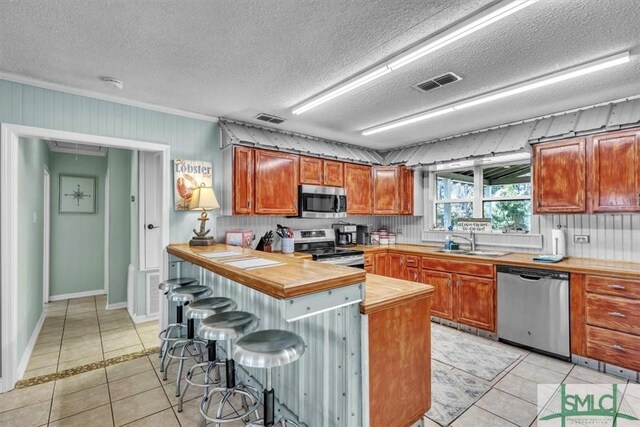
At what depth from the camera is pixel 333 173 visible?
475 cm

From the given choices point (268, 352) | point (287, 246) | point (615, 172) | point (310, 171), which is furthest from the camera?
point (310, 171)

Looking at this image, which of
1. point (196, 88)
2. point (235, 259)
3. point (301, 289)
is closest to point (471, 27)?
point (301, 289)

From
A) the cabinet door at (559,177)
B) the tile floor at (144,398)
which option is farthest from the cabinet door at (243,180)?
the cabinet door at (559,177)

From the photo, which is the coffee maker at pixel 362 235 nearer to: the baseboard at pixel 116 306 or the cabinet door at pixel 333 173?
the cabinet door at pixel 333 173

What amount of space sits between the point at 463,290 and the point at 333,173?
238cm

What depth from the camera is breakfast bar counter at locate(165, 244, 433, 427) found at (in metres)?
1.58

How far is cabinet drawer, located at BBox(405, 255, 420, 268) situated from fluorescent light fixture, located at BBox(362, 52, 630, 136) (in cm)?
186

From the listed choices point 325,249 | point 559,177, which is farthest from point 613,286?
point 325,249

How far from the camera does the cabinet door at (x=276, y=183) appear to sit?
3.91m

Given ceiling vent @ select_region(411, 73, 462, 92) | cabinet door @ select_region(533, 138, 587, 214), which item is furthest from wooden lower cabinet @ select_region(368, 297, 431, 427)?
cabinet door @ select_region(533, 138, 587, 214)

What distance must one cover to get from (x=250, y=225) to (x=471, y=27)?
10.8 ft

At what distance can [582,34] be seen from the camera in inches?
80.0

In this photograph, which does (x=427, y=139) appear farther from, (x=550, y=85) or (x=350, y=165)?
(x=550, y=85)

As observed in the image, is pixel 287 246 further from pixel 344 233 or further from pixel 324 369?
pixel 324 369
